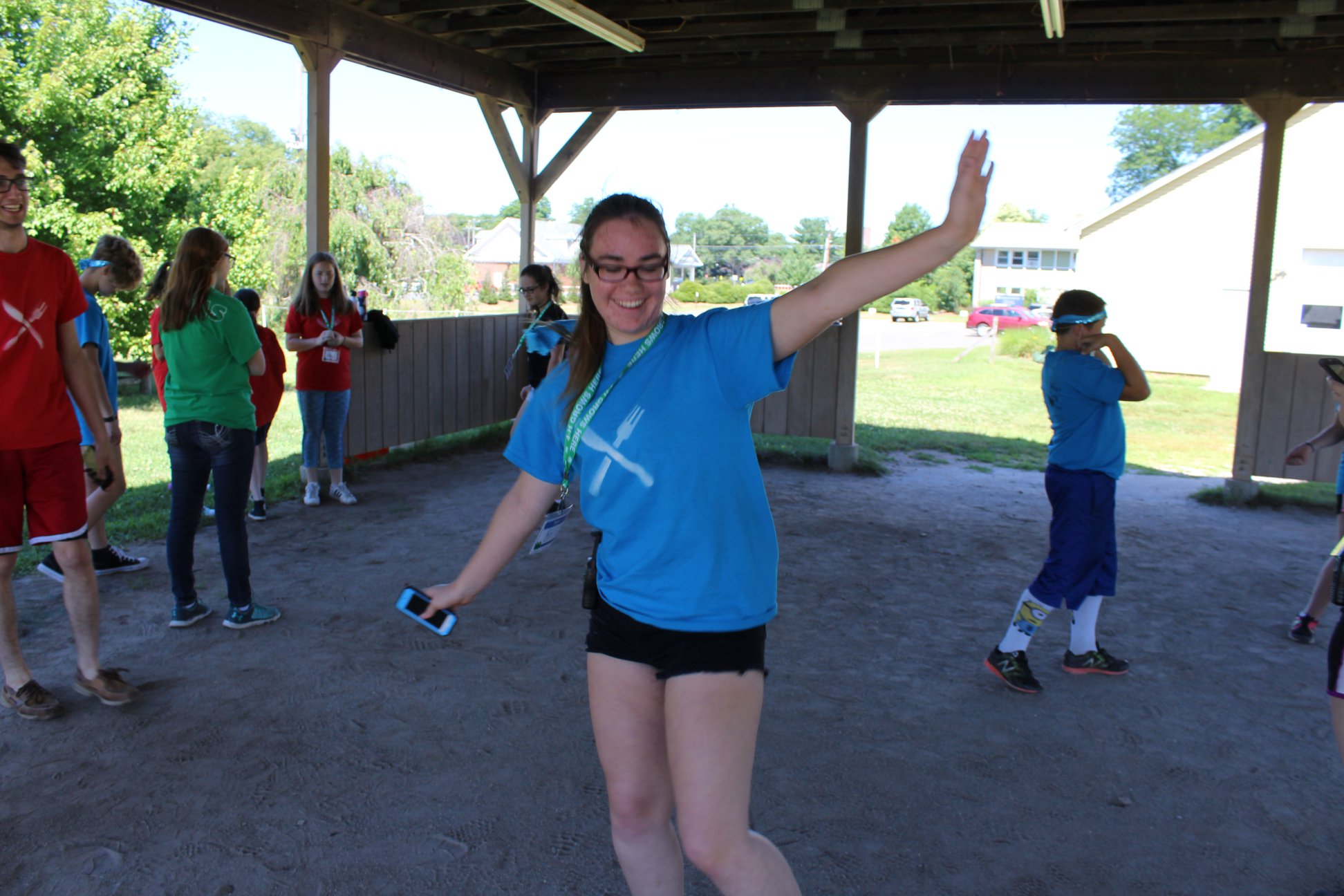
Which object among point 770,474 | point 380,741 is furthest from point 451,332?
point 380,741

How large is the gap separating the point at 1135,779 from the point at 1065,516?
1169 millimetres

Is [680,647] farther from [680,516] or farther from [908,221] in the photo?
[908,221]

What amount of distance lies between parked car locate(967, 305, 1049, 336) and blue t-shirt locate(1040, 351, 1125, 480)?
34355 mm

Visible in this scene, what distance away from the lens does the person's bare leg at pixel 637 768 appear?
201cm

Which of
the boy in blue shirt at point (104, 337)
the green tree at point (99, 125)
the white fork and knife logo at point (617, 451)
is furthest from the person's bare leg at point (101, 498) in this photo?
the green tree at point (99, 125)

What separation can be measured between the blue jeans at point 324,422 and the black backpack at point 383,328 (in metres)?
1.01

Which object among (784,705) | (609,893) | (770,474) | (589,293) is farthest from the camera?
(770,474)

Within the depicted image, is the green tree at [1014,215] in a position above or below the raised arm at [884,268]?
above

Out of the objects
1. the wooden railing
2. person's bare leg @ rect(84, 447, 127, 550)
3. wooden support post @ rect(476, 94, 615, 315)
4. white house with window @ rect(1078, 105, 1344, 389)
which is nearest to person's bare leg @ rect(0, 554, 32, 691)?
person's bare leg @ rect(84, 447, 127, 550)

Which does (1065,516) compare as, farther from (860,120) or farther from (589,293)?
(860,120)

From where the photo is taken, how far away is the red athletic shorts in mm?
3531

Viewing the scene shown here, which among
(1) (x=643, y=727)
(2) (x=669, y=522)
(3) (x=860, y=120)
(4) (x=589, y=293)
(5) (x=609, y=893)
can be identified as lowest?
(5) (x=609, y=893)

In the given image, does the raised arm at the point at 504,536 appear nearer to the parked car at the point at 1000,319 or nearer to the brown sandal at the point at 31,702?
the brown sandal at the point at 31,702

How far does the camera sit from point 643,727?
6.61ft
